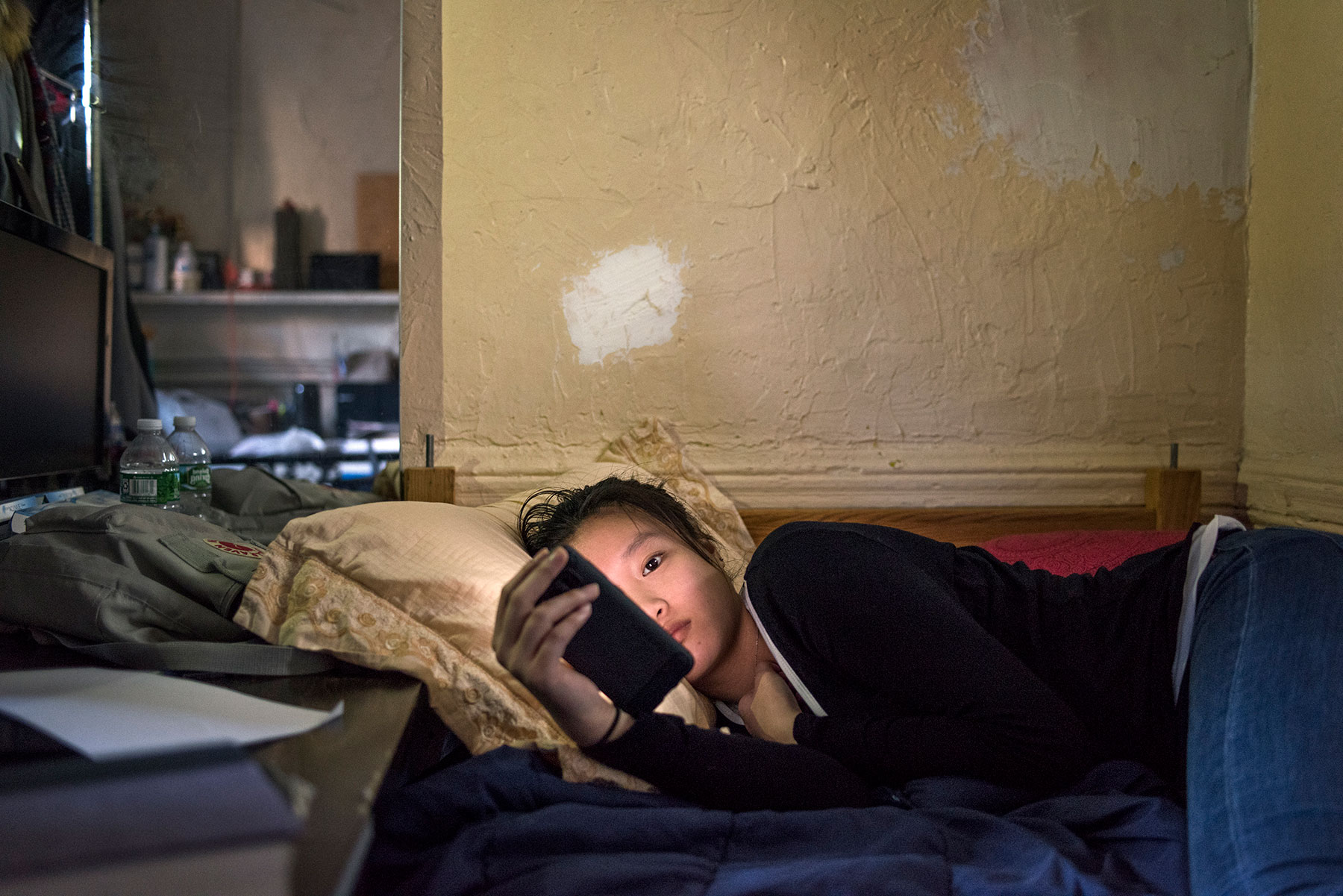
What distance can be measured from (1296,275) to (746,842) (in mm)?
1623

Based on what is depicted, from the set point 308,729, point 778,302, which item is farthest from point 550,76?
point 308,729

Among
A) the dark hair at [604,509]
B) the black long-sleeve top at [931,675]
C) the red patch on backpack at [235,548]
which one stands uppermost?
the dark hair at [604,509]

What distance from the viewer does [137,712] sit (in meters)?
0.65

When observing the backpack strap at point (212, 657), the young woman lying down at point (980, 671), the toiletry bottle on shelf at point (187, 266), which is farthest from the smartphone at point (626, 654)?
the toiletry bottle on shelf at point (187, 266)

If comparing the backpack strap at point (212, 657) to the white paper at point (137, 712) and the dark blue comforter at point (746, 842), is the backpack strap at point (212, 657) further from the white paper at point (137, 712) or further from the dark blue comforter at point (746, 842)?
the dark blue comforter at point (746, 842)

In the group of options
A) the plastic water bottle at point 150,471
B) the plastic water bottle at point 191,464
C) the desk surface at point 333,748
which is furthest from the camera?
the plastic water bottle at point 191,464

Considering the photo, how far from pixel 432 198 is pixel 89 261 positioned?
630 mm

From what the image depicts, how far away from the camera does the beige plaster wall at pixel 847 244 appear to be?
1.71m

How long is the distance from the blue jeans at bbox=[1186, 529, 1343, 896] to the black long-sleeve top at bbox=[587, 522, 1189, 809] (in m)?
0.10

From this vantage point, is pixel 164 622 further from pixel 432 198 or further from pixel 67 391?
pixel 432 198

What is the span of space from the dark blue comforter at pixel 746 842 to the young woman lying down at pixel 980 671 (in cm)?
5

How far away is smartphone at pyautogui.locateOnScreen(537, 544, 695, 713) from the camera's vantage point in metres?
0.88

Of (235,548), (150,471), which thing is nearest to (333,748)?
(235,548)

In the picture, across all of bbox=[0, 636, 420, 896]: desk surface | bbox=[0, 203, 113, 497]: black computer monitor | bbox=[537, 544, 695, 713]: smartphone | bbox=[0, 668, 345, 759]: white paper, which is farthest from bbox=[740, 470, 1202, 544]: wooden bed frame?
bbox=[0, 203, 113, 497]: black computer monitor
